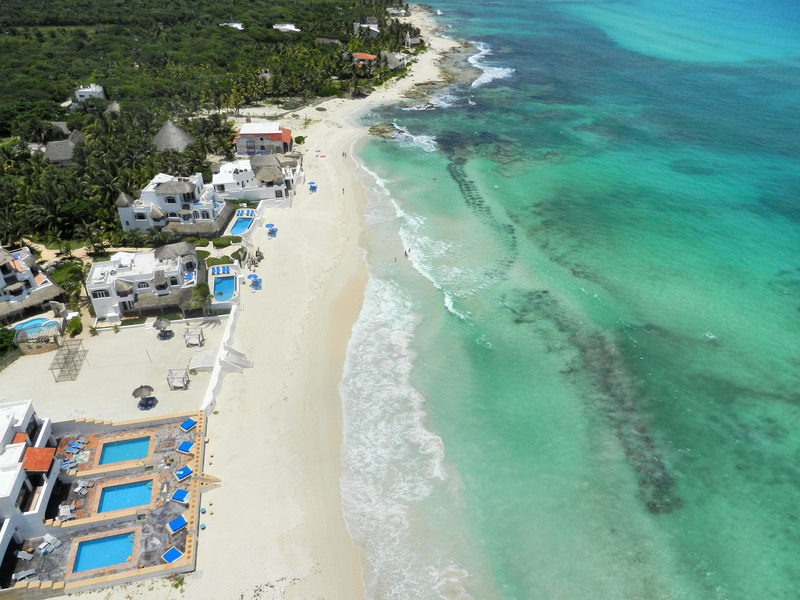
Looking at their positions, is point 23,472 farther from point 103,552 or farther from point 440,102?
point 440,102

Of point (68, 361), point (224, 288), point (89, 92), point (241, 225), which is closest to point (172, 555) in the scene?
point (68, 361)

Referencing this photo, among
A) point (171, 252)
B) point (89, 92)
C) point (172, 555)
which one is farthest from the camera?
point (89, 92)

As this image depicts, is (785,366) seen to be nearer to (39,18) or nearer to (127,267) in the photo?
(127,267)

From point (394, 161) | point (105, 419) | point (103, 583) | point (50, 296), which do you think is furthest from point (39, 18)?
point (103, 583)

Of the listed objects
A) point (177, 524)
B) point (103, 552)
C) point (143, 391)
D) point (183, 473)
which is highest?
point (143, 391)

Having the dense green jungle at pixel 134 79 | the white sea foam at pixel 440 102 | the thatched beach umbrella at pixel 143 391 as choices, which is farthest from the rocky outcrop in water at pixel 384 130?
the thatched beach umbrella at pixel 143 391

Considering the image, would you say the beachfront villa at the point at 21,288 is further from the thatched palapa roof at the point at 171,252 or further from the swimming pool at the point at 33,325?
the thatched palapa roof at the point at 171,252

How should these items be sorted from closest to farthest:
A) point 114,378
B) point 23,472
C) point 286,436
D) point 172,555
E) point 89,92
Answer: point 172,555 < point 23,472 < point 286,436 < point 114,378 < point 89,92
